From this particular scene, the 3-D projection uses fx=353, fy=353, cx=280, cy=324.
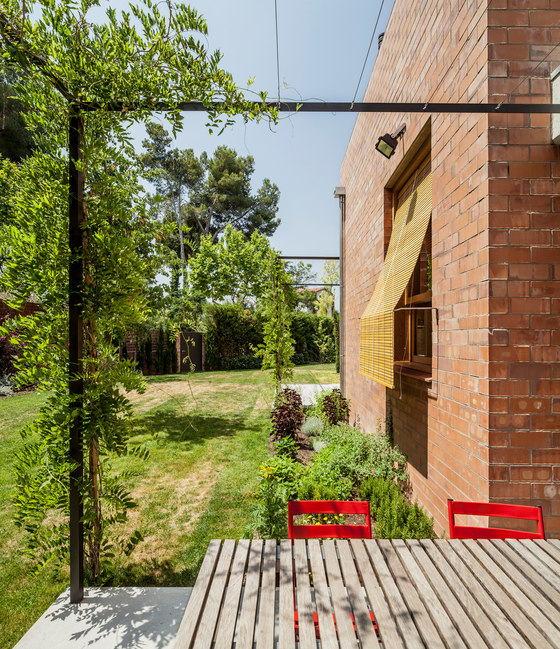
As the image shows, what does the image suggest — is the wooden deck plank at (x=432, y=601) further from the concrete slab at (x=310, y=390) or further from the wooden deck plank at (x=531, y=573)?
the concrete slab at (x=310, y=390)

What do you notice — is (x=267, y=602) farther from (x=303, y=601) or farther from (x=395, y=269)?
(x=395, y=269)

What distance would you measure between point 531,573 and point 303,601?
96 cm

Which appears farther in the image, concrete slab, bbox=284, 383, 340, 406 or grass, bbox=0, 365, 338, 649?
concrete slab, bbox=284, 383, 340, 406

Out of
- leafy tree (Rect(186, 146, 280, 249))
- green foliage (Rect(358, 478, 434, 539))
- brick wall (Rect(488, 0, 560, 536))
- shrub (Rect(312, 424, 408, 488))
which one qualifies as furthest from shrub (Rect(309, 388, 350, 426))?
leafy tree (Rect(186, 146, 280, 249))

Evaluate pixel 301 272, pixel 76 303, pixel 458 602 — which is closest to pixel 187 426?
pixel 76 303

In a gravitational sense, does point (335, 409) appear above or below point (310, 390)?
above

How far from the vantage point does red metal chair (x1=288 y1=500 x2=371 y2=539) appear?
189 cm

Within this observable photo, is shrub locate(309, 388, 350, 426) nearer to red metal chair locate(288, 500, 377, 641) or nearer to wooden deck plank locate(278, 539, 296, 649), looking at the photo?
red metal chair locate(288, 500, 377, 641)

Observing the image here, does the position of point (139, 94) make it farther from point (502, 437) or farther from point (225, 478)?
point (225, 478)

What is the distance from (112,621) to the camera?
211 cm

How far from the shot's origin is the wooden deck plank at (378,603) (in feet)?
3.73

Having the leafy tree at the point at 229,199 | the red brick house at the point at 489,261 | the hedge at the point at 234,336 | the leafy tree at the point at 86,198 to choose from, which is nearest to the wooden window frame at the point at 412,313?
the red brick house at the point at 489,261

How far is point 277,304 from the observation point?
7.24 m

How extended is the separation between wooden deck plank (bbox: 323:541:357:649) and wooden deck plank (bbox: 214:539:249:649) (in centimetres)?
36
